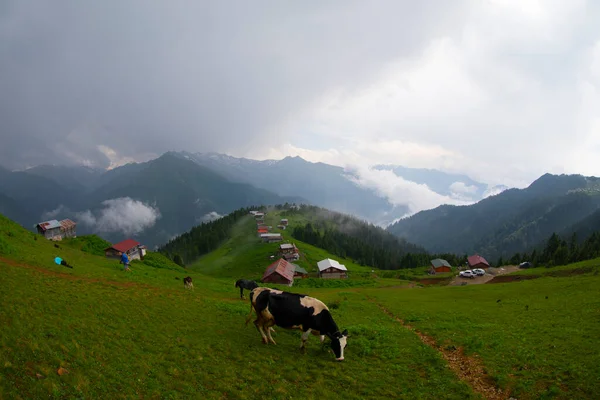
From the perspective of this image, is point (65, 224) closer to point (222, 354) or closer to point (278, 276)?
point (278, 276)

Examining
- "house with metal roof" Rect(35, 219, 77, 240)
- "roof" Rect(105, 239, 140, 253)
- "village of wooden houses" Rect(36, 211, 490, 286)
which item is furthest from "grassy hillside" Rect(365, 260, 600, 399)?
"house with metal roof" Rect(35, 219, 77, 240)

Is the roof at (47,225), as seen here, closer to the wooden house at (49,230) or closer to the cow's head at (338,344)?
the wooden house at (49,230)

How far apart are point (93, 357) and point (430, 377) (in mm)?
17377

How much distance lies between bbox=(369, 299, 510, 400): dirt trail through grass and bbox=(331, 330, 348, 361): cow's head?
6632 millimetres

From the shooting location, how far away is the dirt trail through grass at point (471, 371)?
597 inches

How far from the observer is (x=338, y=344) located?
18078 mm

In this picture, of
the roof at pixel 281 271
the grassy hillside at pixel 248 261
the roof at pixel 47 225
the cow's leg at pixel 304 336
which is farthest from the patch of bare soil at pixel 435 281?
the roof at pixel 47 225

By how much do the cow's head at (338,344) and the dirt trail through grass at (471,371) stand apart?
6.63 metres

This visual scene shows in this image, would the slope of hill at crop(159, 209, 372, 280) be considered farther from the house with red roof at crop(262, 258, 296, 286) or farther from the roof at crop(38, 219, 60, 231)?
the roof at crop(38, 219, 60, 231)

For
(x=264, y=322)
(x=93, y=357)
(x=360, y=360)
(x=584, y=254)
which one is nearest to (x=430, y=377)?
(x=360, y=360)

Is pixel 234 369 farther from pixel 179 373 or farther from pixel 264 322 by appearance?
pixel 264 322

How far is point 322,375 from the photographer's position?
52.2 ft

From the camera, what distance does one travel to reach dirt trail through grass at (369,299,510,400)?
49.8 ft

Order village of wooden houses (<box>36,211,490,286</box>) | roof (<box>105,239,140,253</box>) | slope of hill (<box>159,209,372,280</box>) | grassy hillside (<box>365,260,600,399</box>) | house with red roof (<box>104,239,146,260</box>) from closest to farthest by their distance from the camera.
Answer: grassy hillside (<box>365,260,600,399</box>), house with red roof (<box>104,239,146,260</box>), roof (<box>105,239,140,253</box>), village of wooden houses (<box>36,211,490,286</box>), slope of hill (<box>159,209,372,280</box>)
